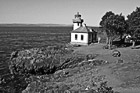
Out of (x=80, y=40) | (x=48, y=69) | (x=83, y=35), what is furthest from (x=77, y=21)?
(x=48, y=69)

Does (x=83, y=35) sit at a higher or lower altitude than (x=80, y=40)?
higher

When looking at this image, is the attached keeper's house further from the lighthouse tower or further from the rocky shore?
the rocky shore

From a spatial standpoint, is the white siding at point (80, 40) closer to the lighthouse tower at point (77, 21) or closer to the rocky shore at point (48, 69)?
the lighthouse tower at point (77, 21)

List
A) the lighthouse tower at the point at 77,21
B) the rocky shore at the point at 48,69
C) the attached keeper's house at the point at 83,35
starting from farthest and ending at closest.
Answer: the lighthouse tower at the point at 77,21, the attached keeper's house at the point at 83,35, the rocky shore at the point at 48,69

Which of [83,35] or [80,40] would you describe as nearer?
[83,35]

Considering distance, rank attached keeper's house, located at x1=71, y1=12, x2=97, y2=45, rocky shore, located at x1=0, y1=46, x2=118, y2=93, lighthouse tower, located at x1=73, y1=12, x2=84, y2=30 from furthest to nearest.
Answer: lighthouse tower, located at x1=73, y1=12, x2=84, y2=30 < attached keeper's house, located at x1=71, y1=12, x2=97, y2=45 < rocky shore, located at x1=0, y1=46, x2=118, y2=93

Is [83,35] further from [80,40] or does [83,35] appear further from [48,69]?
[48,69]

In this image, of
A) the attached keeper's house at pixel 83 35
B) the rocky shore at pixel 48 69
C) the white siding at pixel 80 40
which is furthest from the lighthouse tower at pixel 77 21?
the rocky shore at pixel 48 69

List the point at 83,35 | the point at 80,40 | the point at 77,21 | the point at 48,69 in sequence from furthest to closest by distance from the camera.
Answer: the point at 77,21, the point at 80,40, the point at 83,35, the point at 48,69

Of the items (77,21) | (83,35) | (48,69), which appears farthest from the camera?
(77,21)

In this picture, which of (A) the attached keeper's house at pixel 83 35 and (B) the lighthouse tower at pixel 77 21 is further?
(B) the lighthouse tower at pixel 77 21

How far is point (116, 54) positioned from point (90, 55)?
17.5 ft

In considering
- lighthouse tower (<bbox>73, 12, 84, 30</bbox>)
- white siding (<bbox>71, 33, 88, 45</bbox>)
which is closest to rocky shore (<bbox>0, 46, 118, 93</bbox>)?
white siding (<bbox>71, 33, 88, 45</bbox>)

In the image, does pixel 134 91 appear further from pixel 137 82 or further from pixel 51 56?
pixel 51 56
